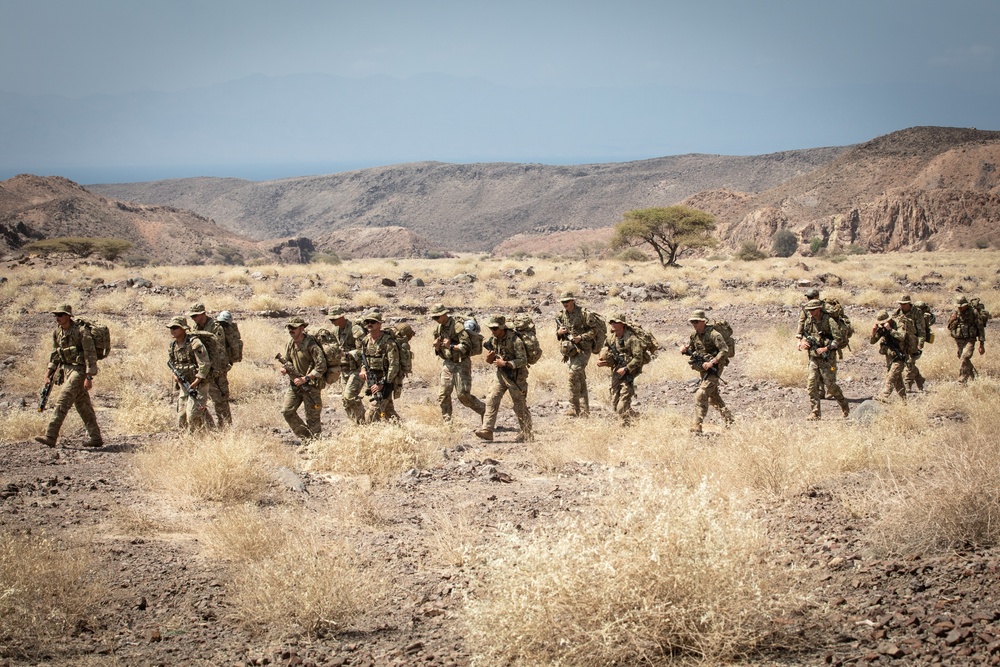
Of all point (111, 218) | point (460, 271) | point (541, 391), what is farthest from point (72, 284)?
point (111, 218)

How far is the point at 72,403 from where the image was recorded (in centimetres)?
893

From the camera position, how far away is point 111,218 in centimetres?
6116

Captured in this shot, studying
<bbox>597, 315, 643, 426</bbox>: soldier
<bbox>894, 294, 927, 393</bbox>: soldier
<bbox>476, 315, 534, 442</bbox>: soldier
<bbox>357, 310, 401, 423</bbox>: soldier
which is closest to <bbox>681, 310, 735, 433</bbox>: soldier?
<bbox>597, 315, 643, 426</bbox>: soldier

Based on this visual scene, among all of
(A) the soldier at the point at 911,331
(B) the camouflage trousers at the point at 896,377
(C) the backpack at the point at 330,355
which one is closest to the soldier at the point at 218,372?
(C) the backpack at the point at 330,355

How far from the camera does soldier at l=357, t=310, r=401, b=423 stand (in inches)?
365

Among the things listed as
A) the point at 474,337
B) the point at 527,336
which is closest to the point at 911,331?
the point at 527,336

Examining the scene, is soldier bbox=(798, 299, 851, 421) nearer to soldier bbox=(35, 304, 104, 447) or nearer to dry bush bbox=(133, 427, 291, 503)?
dry bush bbox=(133, 427, 291, 503)

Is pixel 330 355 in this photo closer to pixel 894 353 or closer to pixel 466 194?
pixel 894 353

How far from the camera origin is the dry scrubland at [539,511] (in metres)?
3.79

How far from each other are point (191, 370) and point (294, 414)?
130 cm

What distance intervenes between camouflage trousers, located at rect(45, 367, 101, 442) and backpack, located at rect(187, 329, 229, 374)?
1.36 m

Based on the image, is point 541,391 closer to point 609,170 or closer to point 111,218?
point 111,218

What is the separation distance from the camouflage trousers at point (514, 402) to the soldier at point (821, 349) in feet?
12.5

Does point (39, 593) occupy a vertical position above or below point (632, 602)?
below
